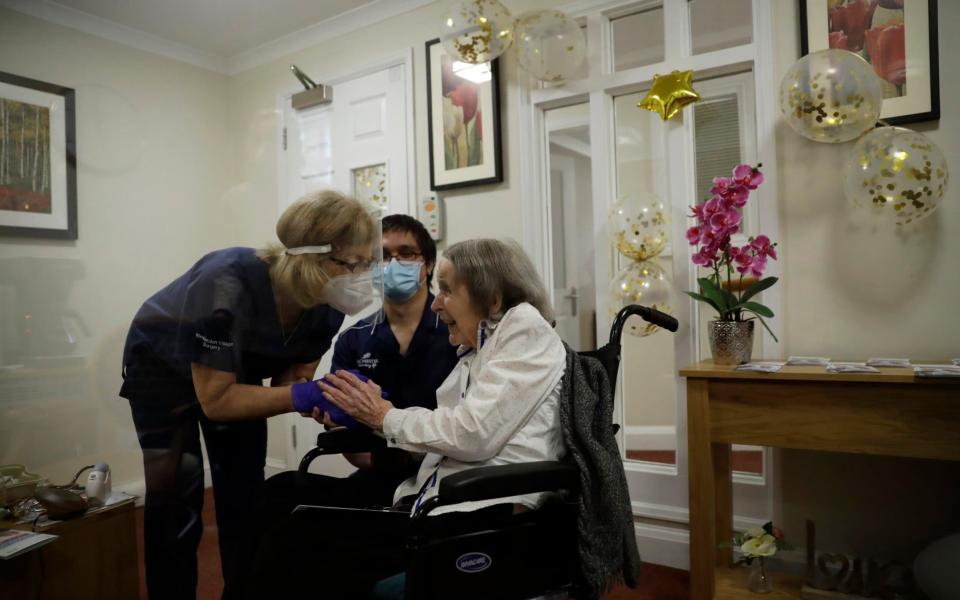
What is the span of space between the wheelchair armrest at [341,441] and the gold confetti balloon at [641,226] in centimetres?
117

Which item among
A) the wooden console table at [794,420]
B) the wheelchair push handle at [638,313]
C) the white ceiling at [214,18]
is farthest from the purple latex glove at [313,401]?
the wooden console table at [794,420]

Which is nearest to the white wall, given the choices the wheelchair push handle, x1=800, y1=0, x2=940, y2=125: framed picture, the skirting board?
the skirting board

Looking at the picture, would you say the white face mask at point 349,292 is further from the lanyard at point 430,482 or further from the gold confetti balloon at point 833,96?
the gold confetti balloon at point 833,96

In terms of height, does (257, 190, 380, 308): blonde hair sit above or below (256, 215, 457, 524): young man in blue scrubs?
above

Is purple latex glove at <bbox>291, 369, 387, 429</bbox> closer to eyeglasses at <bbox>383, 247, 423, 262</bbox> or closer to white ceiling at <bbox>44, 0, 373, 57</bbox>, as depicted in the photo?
eyeglasses at <bbox>383, 247, 423, 262</bbox>

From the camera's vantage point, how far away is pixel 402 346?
4.44 ft

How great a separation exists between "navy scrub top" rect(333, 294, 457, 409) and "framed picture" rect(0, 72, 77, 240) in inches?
23.7

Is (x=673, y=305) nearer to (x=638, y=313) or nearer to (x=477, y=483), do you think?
(x=638, y=313)

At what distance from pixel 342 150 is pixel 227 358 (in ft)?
1.15

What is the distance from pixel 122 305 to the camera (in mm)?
653

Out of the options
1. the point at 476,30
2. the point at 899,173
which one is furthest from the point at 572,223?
the point at 899,173

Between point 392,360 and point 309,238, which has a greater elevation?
point 309,238

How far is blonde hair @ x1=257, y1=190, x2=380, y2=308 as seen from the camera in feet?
2.46

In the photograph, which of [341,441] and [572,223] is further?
[572,223]
